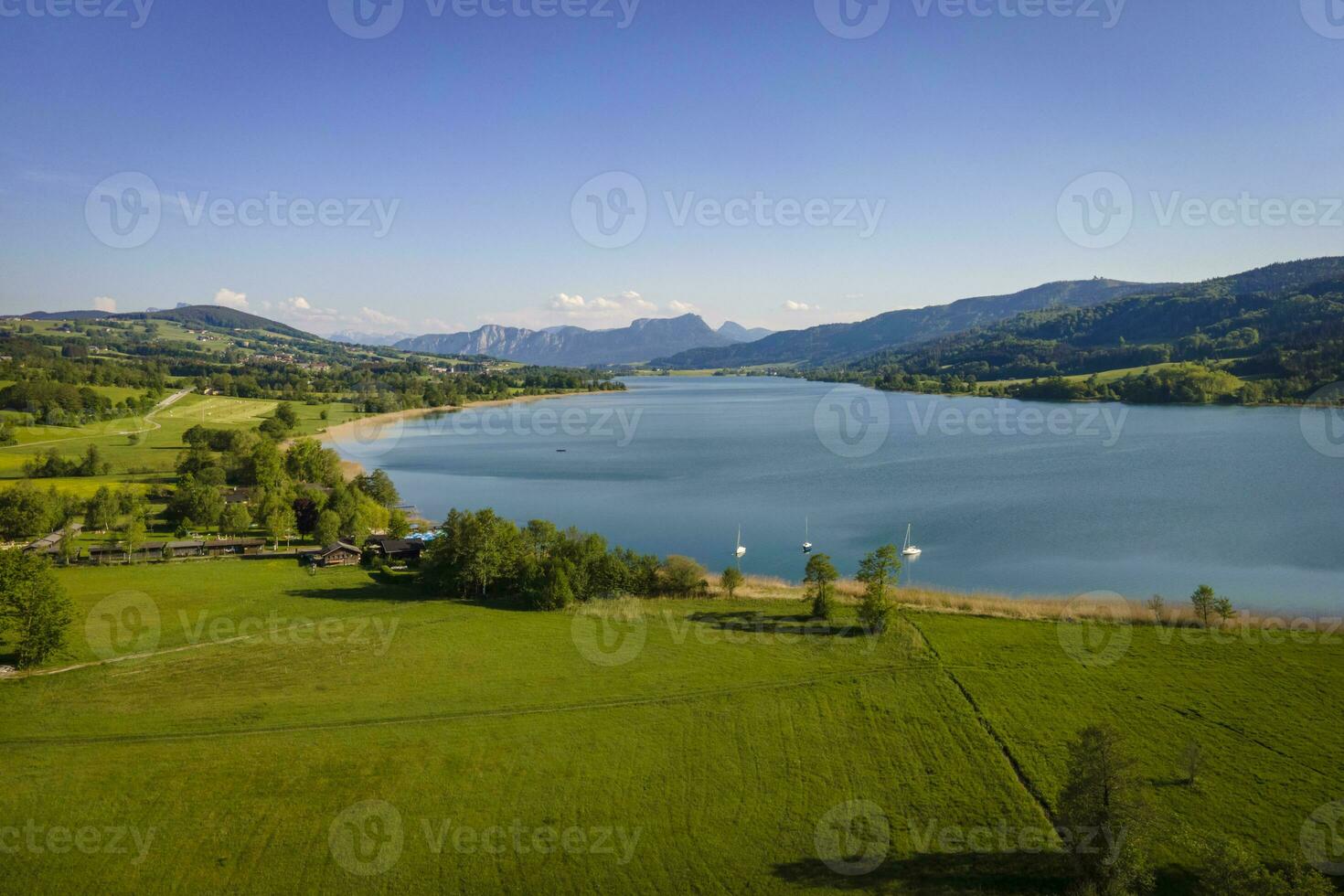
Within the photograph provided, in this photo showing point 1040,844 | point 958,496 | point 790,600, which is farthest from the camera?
point 958,496

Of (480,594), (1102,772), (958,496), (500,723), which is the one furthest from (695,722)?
(958,496)

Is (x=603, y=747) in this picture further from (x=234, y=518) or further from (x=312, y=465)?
(x=312, y=465)

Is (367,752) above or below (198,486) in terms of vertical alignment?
below

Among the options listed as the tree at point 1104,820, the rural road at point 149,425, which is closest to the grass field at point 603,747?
the tree at point 1104,820

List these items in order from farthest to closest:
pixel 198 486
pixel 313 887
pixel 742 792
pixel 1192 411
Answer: pixel 1192 411
pixel 198 486
pixel 742 792
pixel 313 887

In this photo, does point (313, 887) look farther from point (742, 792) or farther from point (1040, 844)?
point (1040, 844)

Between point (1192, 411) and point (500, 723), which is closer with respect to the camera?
point (500, 723)

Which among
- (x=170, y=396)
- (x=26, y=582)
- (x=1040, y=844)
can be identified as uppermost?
(x=170, y=396)

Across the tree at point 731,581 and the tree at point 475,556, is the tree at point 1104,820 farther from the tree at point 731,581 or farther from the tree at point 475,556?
the tree at point 475,556
